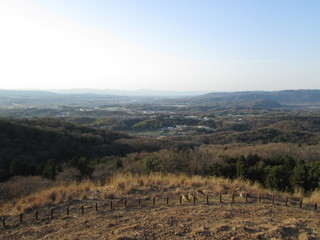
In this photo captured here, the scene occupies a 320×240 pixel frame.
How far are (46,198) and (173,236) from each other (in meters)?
5.01

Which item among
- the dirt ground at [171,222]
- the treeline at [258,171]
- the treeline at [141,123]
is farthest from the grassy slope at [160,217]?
the treeline at [141,123]

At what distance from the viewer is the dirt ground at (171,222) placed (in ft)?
18.4

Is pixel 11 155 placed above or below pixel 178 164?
below

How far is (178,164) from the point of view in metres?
18.6

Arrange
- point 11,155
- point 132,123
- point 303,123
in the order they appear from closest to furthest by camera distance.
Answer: point 11,155 < point 303,123 < point 132,123

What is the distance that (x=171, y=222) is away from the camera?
6215mm

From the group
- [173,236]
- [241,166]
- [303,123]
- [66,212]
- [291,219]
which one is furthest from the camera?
[303,123]

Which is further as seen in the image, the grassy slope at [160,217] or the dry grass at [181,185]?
the dry grass at [181,185]

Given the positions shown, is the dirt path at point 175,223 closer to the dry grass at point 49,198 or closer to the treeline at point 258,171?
the dry grass at point 49,198

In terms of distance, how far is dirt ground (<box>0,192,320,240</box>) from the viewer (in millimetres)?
5613

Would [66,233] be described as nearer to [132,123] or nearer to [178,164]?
[178,164]

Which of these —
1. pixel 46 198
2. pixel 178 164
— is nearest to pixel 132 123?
pixel 178 164

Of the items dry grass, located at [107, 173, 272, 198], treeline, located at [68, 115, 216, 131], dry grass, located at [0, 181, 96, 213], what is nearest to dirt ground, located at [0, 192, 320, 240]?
dry grass, located at [0, 181, 96, 213]

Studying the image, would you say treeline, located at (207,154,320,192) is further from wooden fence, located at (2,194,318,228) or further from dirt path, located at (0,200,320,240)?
dirt path, located at (0,200,320,240)
